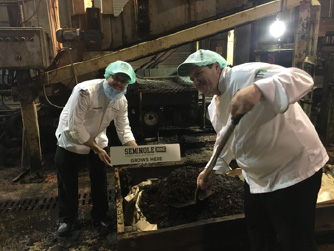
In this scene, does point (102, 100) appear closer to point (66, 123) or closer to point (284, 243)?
point (66, 123)

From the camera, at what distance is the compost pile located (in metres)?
2.06

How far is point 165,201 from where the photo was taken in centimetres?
221

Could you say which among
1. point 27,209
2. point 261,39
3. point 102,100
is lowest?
point 27,209

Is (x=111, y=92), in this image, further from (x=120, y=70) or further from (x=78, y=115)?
(x=78, y=115)

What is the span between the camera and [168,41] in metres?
3.78

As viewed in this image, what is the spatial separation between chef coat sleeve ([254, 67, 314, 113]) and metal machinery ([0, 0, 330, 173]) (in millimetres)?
2856

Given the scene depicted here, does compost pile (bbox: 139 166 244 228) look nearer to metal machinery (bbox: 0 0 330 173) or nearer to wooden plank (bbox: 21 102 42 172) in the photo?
metal machinery (bbox: 0 0 330 173)

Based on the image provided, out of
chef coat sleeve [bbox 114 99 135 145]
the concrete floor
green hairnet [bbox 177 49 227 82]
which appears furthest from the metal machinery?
green hairnet [bbox 177 49 227 82]

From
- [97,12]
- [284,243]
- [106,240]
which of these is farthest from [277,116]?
[97,12]

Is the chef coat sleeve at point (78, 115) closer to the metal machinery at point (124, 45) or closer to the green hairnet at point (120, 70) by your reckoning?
the green hairnet at point (120, 70)

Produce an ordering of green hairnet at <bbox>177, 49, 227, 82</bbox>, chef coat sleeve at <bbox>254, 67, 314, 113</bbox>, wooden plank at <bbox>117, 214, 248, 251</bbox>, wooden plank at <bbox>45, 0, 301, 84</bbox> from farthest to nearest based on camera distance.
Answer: wooden plank at <bbox>45, 0, 301, 84</bbox> → wooden plank at <bbox>117, 214, 248, 251</bbox> → green hairnet at <bbox>177, 49, 227, 82</bbox> → chef coat sleeve at <bbox>254, 67, 314, 113</bbox>

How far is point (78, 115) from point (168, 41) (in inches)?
81.7

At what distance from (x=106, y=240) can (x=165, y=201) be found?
2.71ft

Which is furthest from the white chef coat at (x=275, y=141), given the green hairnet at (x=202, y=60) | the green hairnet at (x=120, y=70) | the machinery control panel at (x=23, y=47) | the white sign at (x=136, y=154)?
the machinery control panel at (x=23, y=47)
